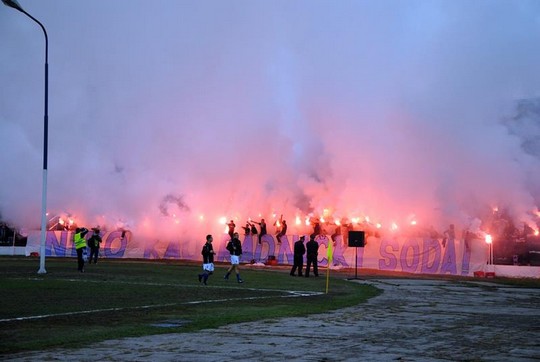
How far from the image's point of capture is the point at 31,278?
28.6m

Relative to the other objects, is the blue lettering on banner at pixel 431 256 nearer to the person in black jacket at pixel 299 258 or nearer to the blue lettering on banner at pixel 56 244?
the person in black jacket at pixel 299 258

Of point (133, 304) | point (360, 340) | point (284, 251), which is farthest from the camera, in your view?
point (284, 251)

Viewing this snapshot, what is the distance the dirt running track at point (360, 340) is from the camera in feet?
35.7

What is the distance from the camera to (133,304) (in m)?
18.9

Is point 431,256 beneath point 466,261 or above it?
above

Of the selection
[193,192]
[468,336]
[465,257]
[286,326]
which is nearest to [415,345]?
[468,336]

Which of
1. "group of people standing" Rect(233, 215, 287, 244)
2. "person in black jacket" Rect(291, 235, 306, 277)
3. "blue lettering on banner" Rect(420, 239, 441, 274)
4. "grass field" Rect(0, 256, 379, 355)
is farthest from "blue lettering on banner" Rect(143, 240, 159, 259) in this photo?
"grass field" Rect(0, 256, 379, 355)

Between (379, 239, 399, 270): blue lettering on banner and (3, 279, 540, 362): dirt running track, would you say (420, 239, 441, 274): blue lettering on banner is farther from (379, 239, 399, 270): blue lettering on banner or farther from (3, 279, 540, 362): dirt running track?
(3, 279, 540, 362): dirt running track

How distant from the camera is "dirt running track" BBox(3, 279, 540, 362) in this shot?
10.9m

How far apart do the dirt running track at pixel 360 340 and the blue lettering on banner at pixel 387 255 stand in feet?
77.5

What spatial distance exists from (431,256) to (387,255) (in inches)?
119

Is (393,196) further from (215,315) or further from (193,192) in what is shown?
(215,315)

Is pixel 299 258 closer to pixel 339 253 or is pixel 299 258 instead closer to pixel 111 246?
pixel 339 253

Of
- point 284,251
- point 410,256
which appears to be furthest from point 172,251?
point 410,256
